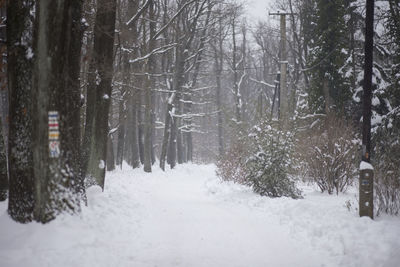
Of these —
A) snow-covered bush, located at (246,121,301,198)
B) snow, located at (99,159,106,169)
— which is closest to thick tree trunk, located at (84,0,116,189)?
snow, located at (99,159,106,169)

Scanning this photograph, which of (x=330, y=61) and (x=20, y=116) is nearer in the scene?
(x=20, y=116)

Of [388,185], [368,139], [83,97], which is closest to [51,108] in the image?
[83,97]

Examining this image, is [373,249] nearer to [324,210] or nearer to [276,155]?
[324,210]

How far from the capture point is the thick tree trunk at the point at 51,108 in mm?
5645

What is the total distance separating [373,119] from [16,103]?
13.9 metres

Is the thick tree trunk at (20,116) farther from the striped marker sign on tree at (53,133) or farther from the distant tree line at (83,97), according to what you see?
the striped marker sign on tree at (53,133)

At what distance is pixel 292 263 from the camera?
5.85 meters

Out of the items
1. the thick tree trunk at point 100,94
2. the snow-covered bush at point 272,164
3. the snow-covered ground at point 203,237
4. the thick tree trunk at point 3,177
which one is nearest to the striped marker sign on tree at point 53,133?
the snow-covered ground at point 203,237

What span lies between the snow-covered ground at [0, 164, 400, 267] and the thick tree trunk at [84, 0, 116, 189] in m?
1.10

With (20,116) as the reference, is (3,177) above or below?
below

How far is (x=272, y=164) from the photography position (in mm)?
11391

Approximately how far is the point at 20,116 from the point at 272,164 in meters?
7.91

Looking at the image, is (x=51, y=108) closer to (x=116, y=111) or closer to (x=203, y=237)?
(x=203, y=237)

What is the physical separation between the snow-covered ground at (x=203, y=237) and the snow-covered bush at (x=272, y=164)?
1276mm
